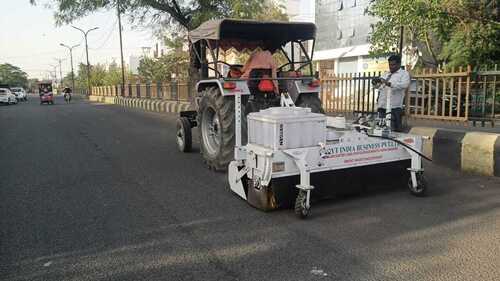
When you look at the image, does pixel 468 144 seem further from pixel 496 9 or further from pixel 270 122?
pixel 496 9

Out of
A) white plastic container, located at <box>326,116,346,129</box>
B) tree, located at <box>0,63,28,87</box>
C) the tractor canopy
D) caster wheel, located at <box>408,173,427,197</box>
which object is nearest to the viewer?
caster wheel, located at <box>408,173,427,197</box>

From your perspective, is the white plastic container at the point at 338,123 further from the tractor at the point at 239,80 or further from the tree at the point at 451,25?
the tree at the point at 451,25

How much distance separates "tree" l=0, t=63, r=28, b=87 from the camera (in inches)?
4609

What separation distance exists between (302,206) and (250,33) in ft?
14.5

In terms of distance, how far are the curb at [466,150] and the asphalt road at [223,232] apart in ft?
0.75

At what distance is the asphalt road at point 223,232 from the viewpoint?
3.51 metres

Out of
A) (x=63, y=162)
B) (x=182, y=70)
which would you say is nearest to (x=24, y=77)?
(x=182, y=70)

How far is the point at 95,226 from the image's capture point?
15.1ft

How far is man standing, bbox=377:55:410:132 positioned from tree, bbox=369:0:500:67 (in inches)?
164

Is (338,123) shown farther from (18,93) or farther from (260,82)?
(18,93)

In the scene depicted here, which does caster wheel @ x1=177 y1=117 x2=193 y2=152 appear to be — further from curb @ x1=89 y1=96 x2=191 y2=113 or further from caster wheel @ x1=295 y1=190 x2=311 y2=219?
curb @ x1=89 y1=96 x2=191 y2=113

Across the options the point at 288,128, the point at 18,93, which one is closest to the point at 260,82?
the point at 288,128

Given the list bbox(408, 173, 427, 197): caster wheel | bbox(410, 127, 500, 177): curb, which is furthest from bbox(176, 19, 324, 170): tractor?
bbox(408, 173, 427, 197): caster wheel

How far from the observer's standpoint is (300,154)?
473 centimetres
